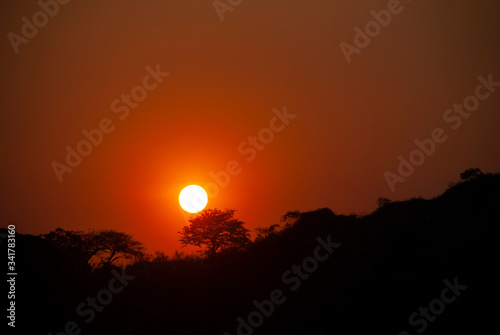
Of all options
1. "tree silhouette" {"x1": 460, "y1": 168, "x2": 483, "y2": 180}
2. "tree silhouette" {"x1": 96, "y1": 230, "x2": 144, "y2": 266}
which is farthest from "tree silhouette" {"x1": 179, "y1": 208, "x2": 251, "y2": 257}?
"tree silhouette" {"x1": 460, "y1": 168, "x2": 483, "y2": 180}

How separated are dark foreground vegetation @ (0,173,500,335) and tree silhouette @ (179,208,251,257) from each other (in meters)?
20.1

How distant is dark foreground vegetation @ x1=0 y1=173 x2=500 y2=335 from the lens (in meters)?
18.3

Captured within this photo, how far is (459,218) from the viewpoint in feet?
80.6

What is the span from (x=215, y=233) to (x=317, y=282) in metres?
33.9

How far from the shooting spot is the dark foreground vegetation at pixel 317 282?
18.3 m

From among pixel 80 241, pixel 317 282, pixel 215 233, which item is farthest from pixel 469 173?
pixel 80 241

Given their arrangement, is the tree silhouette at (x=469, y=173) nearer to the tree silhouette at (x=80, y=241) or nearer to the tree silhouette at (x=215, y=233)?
the tree silhouette at (x=215, y=233)

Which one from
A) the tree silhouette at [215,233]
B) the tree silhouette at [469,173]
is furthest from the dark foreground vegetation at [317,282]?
the tree silhouette at [215,233]

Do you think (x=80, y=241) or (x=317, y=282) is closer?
(x=317, y=282)

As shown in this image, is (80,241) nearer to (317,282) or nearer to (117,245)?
(117,245)

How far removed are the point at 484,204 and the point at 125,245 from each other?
48.7 meters

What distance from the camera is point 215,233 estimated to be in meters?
55.9

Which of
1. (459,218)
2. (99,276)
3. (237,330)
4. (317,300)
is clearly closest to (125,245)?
(99,276)

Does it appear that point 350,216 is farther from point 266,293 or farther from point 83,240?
point 83,240
